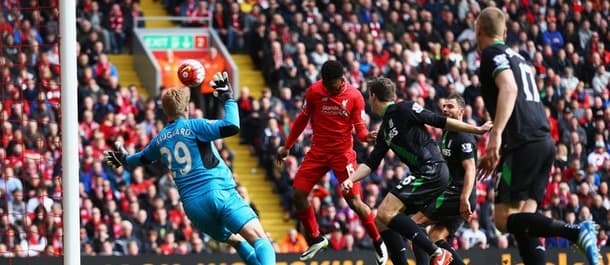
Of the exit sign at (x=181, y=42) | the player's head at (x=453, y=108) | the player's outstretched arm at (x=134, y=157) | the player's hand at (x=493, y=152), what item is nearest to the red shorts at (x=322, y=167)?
the player's head at (x=453, y=108)

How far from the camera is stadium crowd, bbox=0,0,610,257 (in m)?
20.6

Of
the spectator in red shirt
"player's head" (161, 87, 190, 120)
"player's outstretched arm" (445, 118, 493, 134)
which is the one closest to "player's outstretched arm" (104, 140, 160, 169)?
"player's head" (161, 87, 190, 120)

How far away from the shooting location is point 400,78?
26.3 meters

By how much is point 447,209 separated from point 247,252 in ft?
7.24

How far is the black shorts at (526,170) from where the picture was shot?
434 inches

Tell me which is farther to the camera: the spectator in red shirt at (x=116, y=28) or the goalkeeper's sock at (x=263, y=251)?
the spectator in red shirt at (x=116, y=28)

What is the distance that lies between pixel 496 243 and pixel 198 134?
11.5 m

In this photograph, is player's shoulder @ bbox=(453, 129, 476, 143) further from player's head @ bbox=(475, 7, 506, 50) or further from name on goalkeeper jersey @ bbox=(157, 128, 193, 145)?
name on goalkeeper jersey @ bbox=(157, 128, 193, 145)

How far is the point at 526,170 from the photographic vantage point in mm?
11023

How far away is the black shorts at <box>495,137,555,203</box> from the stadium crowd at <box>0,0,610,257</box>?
28.1 ft

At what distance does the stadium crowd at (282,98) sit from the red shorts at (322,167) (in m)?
4.39

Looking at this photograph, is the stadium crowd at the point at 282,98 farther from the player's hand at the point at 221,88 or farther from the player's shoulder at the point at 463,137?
the player's shoulder at the point at 463,137

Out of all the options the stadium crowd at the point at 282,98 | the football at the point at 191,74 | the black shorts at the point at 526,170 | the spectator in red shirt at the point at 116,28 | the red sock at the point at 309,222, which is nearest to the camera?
the black shorts at the point at 526,170

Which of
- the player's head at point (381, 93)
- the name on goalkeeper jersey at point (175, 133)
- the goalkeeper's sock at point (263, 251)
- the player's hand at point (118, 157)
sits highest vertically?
the player's head at point (381, 93)
